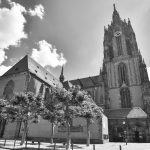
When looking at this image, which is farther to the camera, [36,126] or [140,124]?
[140,124]

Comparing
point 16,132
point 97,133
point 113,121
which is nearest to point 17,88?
point 16,132

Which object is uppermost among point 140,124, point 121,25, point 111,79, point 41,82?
point 121,25

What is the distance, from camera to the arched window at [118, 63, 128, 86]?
135 ft

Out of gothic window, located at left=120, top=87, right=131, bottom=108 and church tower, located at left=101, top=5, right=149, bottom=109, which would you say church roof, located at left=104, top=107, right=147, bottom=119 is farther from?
church tower, located at left=101, top=5, right=149, bottom=109

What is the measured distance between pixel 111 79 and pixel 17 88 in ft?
82.8

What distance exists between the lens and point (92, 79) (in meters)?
50.0

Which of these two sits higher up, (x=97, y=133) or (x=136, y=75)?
(x=136, y=75)

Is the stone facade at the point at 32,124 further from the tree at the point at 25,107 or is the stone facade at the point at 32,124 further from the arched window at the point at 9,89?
the tree at the point at 25,107

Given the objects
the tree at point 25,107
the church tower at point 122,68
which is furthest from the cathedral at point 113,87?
the tree at point 25,107

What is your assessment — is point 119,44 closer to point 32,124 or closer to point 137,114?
point 137,114

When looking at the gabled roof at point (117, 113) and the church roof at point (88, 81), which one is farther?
the church roof at point (88, 81)

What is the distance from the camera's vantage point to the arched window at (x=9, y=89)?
34719 millimetres

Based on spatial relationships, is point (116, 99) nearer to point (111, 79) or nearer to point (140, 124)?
point (111, 79)

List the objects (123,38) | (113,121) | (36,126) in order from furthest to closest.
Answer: (123,38) → (113,121) → (36,126)
